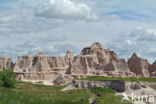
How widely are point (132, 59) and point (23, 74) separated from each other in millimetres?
42247

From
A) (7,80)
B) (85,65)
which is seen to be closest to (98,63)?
(85,65)

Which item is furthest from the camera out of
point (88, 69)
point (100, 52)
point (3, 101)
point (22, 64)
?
point (22, 64)

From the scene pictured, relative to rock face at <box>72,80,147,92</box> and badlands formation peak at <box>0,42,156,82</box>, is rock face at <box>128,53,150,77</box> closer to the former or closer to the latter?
badlands formation peak at <box>0,42,156,82</box>

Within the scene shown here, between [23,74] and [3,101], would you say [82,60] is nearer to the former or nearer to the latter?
[23,74]

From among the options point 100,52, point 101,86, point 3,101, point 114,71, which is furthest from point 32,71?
point 3,101

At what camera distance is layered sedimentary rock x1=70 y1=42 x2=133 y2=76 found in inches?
3430

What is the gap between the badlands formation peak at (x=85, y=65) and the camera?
8812cm

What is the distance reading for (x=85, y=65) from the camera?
311ft

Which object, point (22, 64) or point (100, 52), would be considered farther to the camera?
point (22, 64)

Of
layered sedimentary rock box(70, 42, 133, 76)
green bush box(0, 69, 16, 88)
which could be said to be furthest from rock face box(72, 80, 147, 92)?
layered sedimentary rock box(70, 42, 133, 76)

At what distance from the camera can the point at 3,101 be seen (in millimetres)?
29094

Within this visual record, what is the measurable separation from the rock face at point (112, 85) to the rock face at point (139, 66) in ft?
113

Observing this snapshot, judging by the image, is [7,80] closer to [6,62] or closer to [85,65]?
[85,65]

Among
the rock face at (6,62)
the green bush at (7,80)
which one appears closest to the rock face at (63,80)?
the green bush at (7,80)
